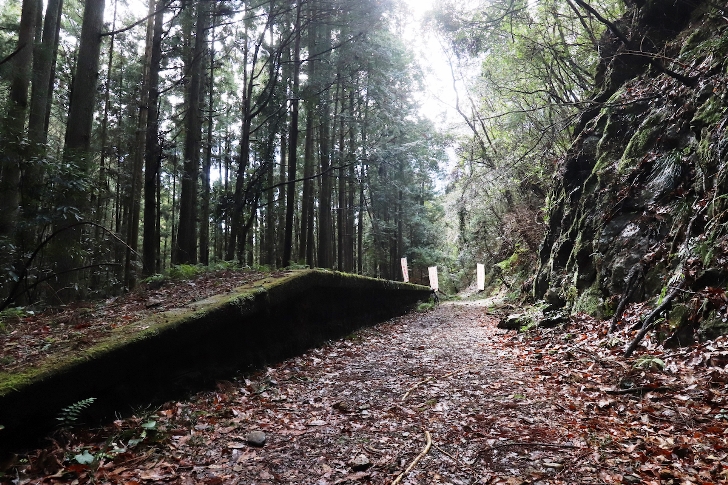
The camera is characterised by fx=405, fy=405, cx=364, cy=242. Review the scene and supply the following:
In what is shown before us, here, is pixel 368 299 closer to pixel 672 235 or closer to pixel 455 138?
pixel 672 235

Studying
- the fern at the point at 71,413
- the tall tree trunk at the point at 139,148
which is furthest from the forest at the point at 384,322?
the tall tree trunk at the point at 139,148

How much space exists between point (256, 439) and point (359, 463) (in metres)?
0.89

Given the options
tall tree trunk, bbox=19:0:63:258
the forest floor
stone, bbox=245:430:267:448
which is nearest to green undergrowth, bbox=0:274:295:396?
the forest floor

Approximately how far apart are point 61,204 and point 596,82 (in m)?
11.6

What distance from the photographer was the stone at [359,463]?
2684 millimetres

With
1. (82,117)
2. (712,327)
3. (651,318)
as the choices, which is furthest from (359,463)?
(82,117)

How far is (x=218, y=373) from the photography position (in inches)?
172

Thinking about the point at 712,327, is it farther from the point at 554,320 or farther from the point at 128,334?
the point at 128,334

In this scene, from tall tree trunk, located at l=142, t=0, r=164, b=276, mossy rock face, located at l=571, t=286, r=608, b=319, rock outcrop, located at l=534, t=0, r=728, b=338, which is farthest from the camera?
tall tree trunk, located at l=142, t=0, r=164, b=276

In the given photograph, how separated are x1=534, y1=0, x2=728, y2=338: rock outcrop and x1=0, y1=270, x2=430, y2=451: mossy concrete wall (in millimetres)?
4793

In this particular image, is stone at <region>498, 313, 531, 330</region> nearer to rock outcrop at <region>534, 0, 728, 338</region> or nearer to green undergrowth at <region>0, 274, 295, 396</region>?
rock outcrop at <region>534, 0, 728, 338</region>

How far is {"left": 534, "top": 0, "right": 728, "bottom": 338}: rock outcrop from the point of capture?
4926 millimetres

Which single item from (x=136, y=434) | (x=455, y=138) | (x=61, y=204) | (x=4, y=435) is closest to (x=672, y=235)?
(x=136, y=434)

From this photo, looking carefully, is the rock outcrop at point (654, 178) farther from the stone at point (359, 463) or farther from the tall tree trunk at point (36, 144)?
the tall tree trunk at point (36, 144)
